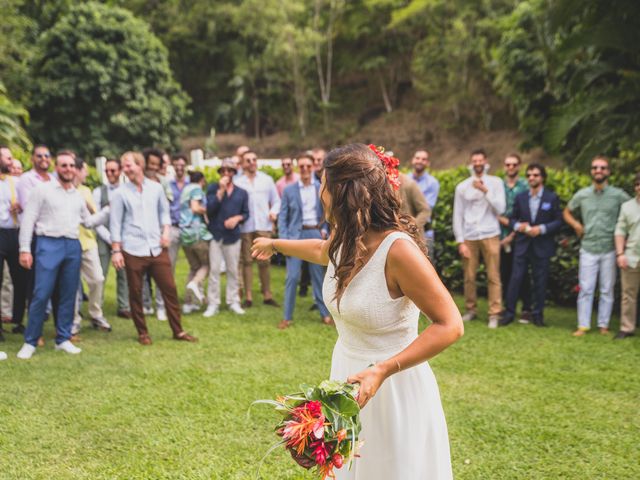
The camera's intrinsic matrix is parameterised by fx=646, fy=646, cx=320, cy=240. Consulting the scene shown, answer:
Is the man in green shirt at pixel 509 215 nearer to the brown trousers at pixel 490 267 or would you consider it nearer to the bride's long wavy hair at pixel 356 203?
the brown trousers at pixel 490 267

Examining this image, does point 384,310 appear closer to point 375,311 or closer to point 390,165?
point 375,311

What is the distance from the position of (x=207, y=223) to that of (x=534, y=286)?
4924 mm

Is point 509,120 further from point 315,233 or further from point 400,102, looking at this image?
point 315,233

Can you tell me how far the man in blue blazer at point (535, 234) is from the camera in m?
8.99

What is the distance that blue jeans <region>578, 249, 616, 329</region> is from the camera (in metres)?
8.59

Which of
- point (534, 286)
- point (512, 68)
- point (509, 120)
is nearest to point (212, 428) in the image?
point (534, 286)

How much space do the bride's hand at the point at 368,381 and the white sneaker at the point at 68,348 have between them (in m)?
6.02

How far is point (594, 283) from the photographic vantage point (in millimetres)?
8742

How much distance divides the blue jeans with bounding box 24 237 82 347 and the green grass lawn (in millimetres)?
343

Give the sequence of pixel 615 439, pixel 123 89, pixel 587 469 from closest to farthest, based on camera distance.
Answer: pixel 587 469 < pixel 615 439 < pixel 123 89

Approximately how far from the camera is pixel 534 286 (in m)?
9.15

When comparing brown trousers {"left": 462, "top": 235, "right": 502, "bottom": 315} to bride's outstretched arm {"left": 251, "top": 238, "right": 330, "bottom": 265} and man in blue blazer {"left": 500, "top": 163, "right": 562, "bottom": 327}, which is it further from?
bride's outstretched arm {"left": 251, "top": 238, "right": 330, "bottom": 265}

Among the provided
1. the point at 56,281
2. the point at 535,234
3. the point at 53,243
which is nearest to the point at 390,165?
the point at 53,243

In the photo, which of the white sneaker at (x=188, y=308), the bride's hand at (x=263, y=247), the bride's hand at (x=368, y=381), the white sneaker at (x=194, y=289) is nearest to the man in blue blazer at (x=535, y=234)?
the white sneaker at (x=194, y=289)
